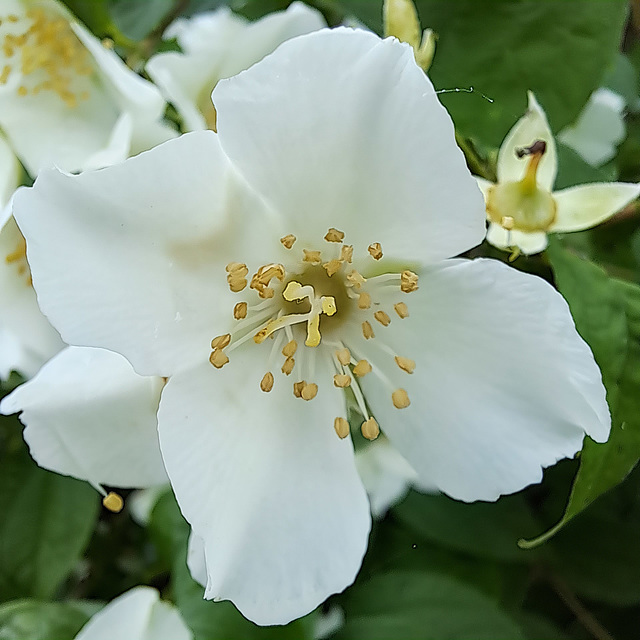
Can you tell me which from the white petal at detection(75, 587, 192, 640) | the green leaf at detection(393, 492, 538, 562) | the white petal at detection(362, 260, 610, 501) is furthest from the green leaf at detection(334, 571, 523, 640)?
the white petal at detection(362, 260, 610, 501)

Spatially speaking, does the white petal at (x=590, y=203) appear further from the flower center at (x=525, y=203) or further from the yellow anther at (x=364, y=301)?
the yellow anther at (x=364, y=301)

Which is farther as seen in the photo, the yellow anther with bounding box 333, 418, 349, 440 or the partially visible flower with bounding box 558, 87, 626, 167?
the partially visible flower with bounding box 558, 87, 626, 167

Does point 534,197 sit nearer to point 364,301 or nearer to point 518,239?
point 518,239

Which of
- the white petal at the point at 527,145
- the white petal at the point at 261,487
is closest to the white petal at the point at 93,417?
the white petal at the point at 261,487

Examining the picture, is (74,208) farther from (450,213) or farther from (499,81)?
(499,81)

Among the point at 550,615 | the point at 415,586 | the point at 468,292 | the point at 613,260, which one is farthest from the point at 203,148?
the point at 550,615

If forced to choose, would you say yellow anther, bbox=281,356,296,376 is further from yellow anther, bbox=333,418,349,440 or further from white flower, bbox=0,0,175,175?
white flower, bbox=0,0,175,175
